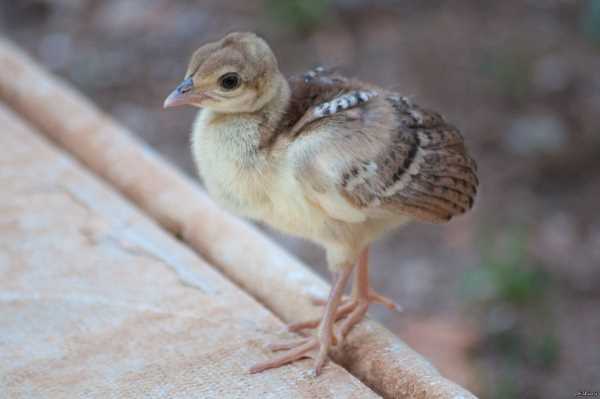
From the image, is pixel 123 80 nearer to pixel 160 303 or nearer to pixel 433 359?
pixel 433 359

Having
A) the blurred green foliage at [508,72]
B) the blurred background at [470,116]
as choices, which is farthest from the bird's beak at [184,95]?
the blurred green foliage at [508,72]

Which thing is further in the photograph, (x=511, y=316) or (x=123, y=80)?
(x=123, y=80)

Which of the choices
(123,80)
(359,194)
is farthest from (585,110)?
(359,194)

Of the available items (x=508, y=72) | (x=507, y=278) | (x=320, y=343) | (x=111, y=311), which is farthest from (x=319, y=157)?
(x=508, y=72)

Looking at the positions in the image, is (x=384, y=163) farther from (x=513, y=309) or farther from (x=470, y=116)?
(x=470, y=116)

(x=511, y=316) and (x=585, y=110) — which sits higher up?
(x=585, y=110)

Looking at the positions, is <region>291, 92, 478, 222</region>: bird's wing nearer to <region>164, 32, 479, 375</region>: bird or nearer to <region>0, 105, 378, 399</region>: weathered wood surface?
<region>164, 32, 479, 375</region>: bird
